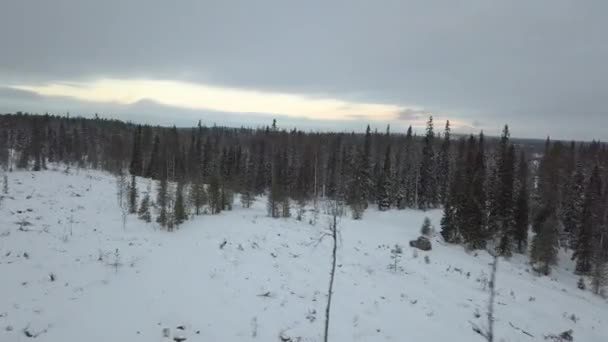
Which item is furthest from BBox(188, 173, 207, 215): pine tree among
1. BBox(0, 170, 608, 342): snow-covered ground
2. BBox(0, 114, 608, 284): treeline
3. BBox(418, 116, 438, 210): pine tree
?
BBox(418, 116, 438, 210): pine tree

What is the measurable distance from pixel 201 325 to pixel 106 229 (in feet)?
49.5

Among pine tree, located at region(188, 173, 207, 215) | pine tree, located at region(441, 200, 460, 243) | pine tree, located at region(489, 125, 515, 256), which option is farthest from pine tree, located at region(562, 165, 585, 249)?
pine tree, located at region(188, 173, 207, 215)

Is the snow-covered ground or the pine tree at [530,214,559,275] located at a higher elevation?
the snow-covered ground

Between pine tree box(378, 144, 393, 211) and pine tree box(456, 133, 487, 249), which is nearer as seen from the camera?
pine tree box(456, 133, 487, 249)

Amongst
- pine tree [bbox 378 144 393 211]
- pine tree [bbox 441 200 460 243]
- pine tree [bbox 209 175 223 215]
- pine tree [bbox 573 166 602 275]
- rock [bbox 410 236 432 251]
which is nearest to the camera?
rock [bbox 410 236 432 251]

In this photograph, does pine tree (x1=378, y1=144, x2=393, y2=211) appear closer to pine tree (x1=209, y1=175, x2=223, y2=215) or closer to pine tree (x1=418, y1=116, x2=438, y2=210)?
pine tree (x1=418, y1=116, x2=438, y2=210)

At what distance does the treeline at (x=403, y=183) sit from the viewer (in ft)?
111

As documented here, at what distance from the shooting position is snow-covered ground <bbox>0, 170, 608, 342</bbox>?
39.3ft

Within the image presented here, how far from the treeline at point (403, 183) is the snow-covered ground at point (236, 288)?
12.7 feet

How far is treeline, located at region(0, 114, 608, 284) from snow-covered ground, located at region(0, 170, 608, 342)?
3.88 meters

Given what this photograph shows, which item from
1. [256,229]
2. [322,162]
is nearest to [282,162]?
[322,162]

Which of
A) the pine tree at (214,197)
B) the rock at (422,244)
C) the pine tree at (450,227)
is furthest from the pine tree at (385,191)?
the pine tree at (214,197)

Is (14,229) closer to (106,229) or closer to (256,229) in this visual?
(106,229)

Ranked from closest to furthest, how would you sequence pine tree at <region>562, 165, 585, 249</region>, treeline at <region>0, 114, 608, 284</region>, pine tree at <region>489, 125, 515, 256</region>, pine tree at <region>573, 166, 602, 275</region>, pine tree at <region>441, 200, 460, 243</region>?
treeline at <region>0, 114, 608, 284</region> < pine tree at <region>441, 200, 460, 243</region> < pine tree at <region>573, 166, 602, 275</region> < pine tree at <region>489, 125, 515, 256</region> < pine tree at <region>562, 165, 585, 249</region>
